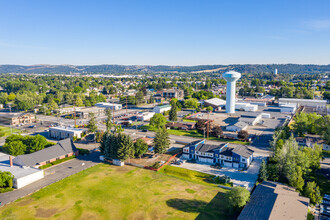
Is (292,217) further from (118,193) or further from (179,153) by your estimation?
(179,153)

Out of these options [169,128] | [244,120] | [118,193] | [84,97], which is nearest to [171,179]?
[118,193]

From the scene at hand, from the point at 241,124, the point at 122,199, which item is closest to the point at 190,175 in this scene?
the point at 122,199

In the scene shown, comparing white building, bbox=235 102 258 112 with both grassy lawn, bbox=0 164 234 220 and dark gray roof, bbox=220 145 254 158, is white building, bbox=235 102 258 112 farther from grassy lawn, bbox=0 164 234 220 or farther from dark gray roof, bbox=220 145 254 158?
grassy lawn, bbox=0 164 234 220

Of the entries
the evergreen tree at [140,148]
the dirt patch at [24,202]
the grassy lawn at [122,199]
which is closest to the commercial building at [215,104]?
the evergreen tree at [140,148]

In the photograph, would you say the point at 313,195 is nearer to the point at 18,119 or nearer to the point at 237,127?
the point at 237,127

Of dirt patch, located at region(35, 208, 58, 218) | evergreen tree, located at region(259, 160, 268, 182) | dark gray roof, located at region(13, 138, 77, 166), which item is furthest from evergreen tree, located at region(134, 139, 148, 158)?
evergreen tree, located at region(259, 160, 268, 182)
